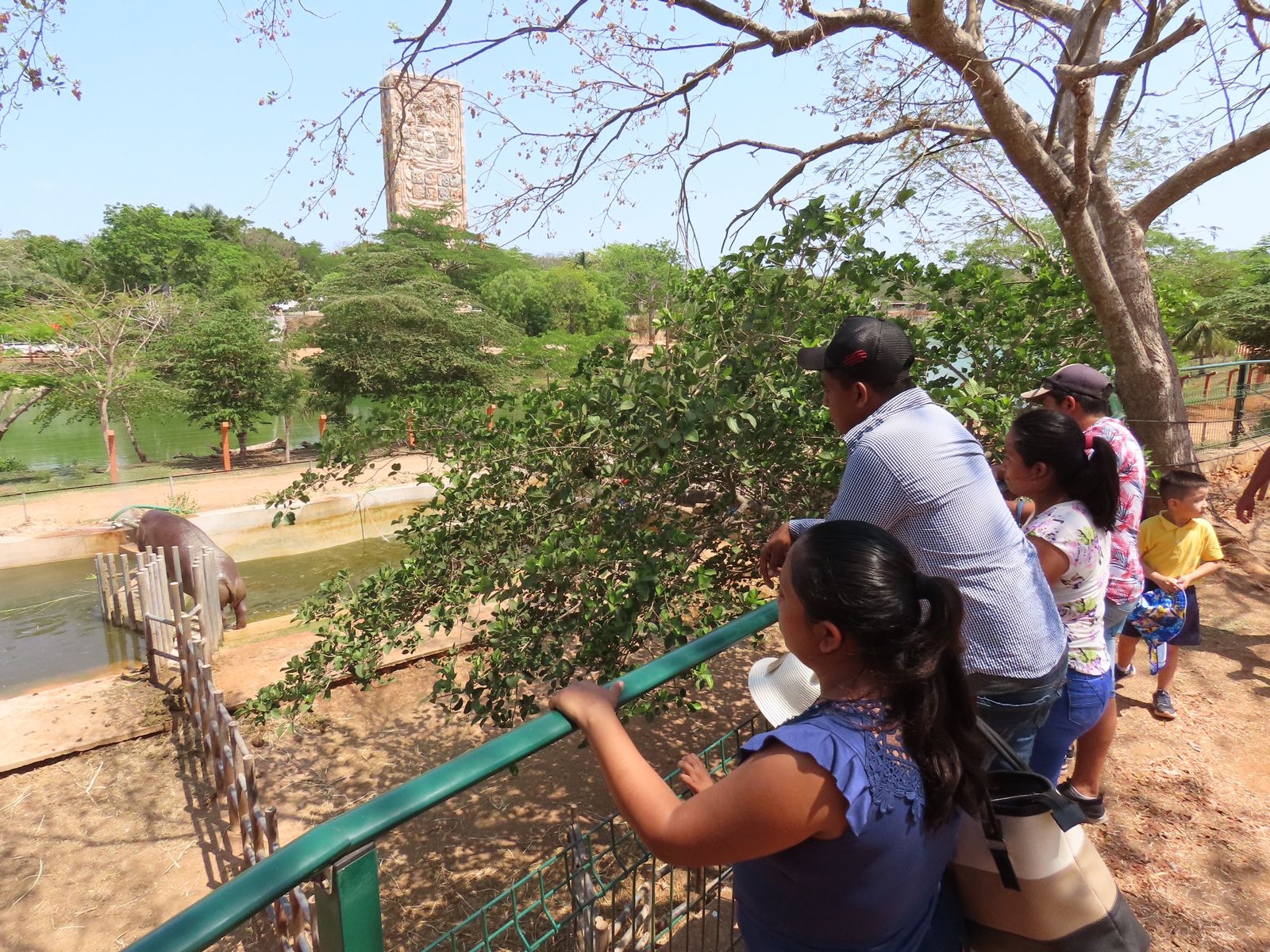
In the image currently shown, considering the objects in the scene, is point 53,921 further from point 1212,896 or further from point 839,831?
point 1212,896

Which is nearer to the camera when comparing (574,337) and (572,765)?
(572,765)

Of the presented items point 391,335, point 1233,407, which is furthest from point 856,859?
point 391,335

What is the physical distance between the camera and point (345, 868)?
3.55ft

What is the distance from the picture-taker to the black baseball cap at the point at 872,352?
176 centimetres

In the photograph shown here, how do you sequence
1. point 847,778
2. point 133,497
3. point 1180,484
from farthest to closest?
point 133,497 → point 1180,484 → point 847,778

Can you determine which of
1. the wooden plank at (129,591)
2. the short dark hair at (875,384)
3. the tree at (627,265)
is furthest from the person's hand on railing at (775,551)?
the tree at (627,265)

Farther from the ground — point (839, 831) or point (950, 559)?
point (950, 559)

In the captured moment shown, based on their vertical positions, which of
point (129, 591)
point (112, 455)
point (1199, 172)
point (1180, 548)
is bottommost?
point (129, 591)

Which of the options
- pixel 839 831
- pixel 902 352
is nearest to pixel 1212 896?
pixel 902 352

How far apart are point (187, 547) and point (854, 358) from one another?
9.74 m

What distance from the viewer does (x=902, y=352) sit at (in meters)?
1.77

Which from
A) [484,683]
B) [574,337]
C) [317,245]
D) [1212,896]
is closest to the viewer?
[1212,896]

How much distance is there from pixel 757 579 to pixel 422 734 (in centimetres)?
302

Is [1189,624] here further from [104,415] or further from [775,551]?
[104,415]
